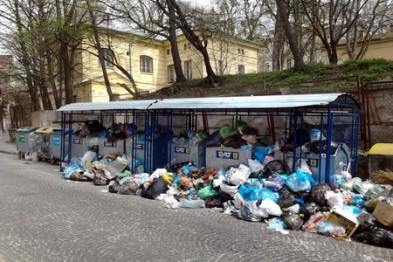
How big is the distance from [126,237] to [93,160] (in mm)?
6008

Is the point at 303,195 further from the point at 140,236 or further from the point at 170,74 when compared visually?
the point at 170,74

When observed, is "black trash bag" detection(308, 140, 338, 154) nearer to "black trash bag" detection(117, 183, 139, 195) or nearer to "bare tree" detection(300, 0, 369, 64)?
"black trash bag" detection(117, 183, 139, 195)

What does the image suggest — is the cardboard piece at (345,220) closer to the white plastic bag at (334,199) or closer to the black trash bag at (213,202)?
the white plastic bag at (334,199)

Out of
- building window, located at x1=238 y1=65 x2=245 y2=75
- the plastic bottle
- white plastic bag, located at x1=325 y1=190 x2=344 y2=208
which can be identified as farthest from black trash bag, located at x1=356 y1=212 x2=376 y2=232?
building window, located at x1=238 y1=65 x2=245 y2=75

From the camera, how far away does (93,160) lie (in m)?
10.8

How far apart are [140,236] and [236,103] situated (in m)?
3.60

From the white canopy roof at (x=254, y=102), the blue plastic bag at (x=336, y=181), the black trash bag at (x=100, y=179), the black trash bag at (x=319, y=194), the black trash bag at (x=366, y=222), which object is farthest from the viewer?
the black trash bag at (x=100, y=179)

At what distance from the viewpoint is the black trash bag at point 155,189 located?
7695mm

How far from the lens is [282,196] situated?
632 cm

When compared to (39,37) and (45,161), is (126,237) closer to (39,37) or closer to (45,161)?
(45,161)

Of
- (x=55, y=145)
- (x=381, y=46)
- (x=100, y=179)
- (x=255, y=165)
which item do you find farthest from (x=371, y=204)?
(x=381, y=46)

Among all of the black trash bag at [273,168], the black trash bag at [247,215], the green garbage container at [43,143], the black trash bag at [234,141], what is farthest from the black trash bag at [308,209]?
the green garbage container at [43,143]

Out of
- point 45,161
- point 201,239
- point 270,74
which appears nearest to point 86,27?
point 45,161

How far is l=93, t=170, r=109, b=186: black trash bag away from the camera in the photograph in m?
9.11
